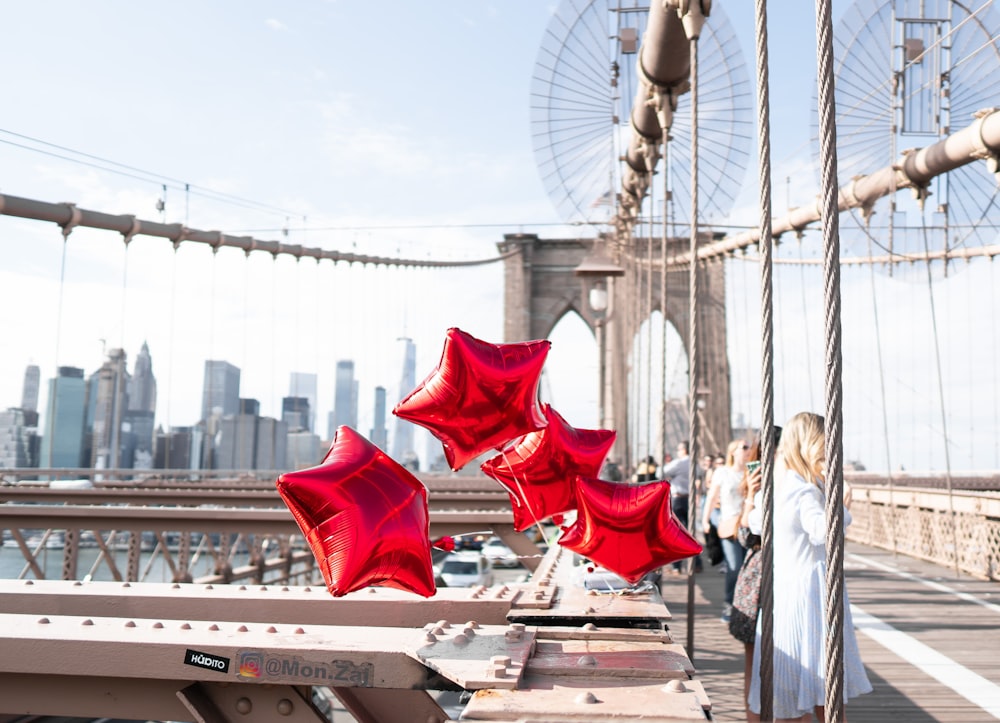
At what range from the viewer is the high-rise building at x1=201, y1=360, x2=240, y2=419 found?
2373 cm

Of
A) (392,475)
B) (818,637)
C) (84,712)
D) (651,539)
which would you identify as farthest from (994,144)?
(84,712)

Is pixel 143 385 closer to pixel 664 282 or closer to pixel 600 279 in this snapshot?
pixel 600 279

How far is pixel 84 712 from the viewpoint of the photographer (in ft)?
6.97

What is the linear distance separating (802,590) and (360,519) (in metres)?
1.83

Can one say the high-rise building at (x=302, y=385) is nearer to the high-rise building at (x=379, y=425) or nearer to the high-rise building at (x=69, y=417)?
the high-rise building at (x=379, y=425)

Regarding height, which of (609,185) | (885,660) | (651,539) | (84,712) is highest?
(609,185)

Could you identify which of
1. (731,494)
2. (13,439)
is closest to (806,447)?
(731,494)

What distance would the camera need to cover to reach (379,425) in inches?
1593

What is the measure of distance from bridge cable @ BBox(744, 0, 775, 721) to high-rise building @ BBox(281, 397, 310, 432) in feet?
90.3

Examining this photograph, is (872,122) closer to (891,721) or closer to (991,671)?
(991,671)

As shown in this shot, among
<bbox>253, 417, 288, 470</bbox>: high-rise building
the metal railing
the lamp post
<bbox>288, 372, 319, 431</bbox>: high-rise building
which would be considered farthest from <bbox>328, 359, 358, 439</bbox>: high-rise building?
the metal railing

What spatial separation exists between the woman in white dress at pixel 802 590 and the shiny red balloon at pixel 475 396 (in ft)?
3.38

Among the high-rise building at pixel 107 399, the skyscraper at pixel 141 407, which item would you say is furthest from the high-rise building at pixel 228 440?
the high-rise building at pixel 107 399

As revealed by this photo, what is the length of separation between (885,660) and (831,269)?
467cm
